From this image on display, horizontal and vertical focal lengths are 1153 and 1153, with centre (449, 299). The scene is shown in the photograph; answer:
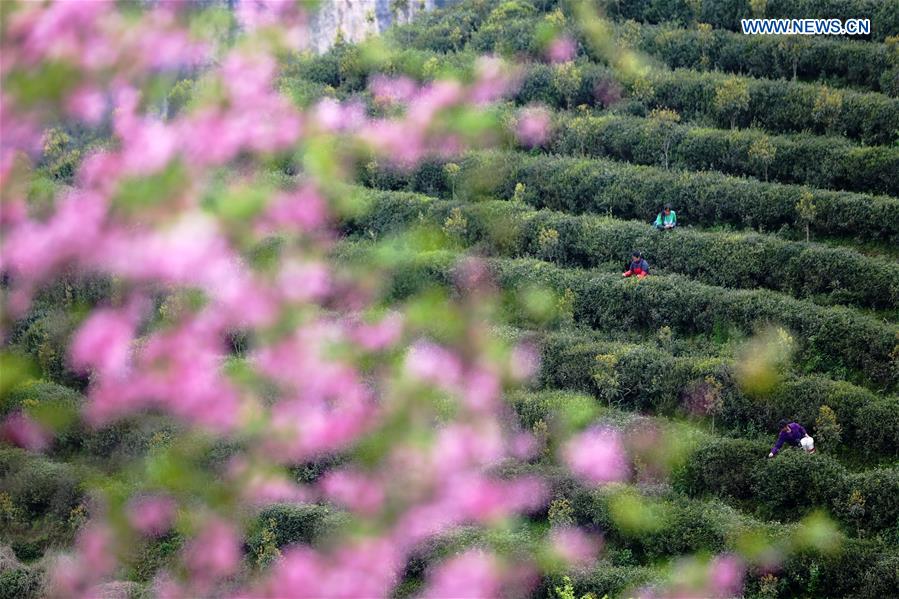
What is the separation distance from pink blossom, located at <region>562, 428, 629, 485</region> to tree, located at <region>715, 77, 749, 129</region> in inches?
405

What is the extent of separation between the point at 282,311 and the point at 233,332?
11.9ft

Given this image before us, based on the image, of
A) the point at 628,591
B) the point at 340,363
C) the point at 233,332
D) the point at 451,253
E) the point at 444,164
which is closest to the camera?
the point at 628,591

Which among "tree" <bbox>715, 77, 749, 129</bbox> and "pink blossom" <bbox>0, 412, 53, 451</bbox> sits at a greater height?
"tree" <bbox>715, 77, 749, 129</bbox>

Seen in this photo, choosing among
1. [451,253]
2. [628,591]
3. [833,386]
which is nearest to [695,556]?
[628,591]

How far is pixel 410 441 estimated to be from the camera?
1909 centimetres

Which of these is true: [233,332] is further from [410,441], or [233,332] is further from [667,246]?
[667,246]

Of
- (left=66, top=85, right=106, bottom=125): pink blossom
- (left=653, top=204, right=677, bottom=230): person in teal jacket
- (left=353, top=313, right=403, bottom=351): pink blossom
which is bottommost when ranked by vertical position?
(left=353, top=313, right=403, bottom=351): pink blossom

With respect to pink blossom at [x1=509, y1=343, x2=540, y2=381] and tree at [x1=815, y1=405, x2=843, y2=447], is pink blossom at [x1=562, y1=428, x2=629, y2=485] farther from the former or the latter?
tree at [x1=815, y1=405, x2=843, y2=447]

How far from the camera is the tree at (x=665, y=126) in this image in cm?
2611

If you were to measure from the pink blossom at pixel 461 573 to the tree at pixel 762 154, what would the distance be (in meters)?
12.0

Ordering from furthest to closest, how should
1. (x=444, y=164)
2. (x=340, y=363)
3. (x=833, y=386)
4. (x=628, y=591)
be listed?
(x=444, y=164) < (x=340, y=363) < (x=833, y=386) < (x=628, y=591)

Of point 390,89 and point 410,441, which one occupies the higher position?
point 390,89

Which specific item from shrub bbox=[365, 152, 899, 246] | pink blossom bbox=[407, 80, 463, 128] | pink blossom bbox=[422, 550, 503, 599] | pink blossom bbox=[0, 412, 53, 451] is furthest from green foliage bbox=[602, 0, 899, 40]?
pink blossom bbox=[0, 412, 53, 451]

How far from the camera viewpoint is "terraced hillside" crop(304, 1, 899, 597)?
57.1 ft
